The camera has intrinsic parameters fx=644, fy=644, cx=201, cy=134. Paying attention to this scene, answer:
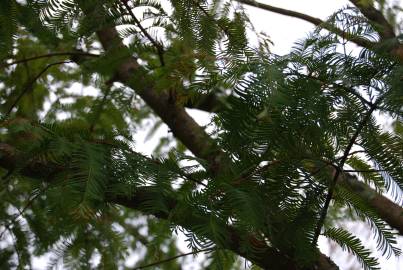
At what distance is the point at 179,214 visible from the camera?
131cm

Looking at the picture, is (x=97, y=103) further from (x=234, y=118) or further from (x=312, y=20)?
(x=234, y=118)

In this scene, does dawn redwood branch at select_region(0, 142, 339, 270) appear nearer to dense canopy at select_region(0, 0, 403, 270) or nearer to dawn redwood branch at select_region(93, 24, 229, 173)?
A: dense canopy at select_region(0, 0, 403, 270)

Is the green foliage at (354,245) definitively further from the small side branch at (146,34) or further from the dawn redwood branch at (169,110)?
the dawn redwood branch at (169,110)

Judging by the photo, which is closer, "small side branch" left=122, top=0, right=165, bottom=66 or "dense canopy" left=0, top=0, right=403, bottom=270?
"dense canopy" left=0, top=0, right=403, bottom=270

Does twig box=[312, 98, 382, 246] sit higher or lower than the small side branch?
lower

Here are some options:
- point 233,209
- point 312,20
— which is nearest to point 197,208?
point 233,209

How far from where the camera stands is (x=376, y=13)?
2.62 metres

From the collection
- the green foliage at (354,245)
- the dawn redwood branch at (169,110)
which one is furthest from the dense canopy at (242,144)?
the dawn redwood branch at (169,110)

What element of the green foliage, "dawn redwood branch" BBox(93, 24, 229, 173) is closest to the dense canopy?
the green foliage

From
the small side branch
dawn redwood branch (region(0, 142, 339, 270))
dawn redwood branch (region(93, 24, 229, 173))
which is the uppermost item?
dawn redwood branch (region(93, 24, 229, 173))

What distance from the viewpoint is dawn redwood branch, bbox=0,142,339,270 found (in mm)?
1294

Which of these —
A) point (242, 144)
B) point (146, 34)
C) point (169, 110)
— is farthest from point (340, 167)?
point (169, 110)

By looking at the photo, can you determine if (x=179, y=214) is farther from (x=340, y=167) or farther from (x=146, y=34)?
(x=146, y=34)

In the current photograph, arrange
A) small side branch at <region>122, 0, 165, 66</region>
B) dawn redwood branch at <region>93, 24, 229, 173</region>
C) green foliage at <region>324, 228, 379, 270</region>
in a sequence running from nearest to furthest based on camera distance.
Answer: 1. green foliage at <region>324, 228, 379, 270</region>
2. small side branch at <region>122, 0, 165, 66</region>
3. dawn redwood branch at <region>93, 24, 229, 173</region>
